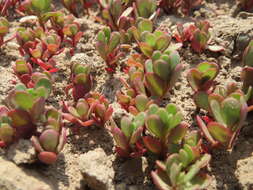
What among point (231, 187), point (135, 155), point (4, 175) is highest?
point (4, 175)

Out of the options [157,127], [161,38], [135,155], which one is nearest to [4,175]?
[135,155]

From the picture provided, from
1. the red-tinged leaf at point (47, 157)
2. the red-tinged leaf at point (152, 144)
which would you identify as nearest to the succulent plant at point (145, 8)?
the red-tinged leaf at point (152, 144)

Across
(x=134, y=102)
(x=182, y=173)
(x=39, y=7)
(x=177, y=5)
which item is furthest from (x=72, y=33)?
(x=182, y=173)

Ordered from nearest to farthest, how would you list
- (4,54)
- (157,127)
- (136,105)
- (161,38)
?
1. (157,127)
2. (136,105)
3. (161,38)
4. (4,54)

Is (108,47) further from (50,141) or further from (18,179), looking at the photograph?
(18,179)

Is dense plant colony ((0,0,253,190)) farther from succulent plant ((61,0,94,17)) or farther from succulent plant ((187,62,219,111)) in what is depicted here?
succulent plant ((61,0,94,17))

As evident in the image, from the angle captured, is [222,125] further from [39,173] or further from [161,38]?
[39,173]

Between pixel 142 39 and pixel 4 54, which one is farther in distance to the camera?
pixel 4 54
